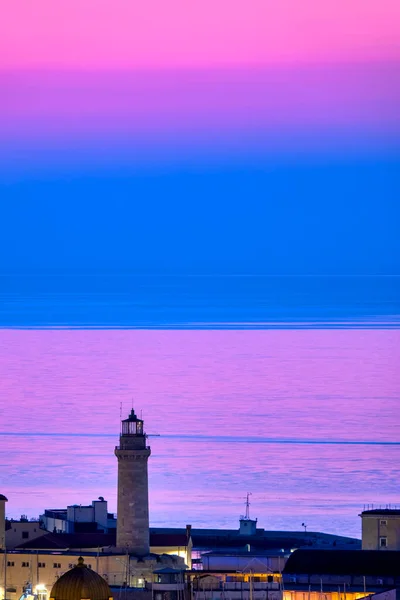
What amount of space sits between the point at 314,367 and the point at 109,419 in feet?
106

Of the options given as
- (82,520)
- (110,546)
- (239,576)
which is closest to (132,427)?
(82,520)

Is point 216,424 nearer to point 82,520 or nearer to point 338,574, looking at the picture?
point 82,520

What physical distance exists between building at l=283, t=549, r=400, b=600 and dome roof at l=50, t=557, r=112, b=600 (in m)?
10.6

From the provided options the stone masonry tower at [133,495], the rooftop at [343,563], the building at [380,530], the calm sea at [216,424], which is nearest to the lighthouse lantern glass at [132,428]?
the stone masonry tower at [133,495]

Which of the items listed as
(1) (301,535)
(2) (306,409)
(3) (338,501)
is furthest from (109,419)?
(1) (301,535)

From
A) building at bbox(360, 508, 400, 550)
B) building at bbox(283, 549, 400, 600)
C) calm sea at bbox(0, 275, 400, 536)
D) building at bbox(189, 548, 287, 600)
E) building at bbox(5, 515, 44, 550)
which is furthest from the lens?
calm sea at bbox(0, 275, 400, 536)

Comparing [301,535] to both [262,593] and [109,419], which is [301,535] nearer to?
[262,593]

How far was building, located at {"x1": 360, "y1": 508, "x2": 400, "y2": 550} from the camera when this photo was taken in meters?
58.7

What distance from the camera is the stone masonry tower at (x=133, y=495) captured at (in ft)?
194

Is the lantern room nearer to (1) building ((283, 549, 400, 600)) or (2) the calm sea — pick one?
(1) building ((283, 549, 400, 600))

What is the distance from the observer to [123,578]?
184 ft

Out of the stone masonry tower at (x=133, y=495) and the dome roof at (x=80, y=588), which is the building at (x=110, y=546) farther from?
the dome roof at (x=80, y=588)

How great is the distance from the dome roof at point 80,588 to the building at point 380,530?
2104cm

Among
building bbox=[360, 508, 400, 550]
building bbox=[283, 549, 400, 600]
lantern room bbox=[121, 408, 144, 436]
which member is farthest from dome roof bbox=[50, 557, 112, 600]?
lantern room bbox=[121, 408, 144, 436]
